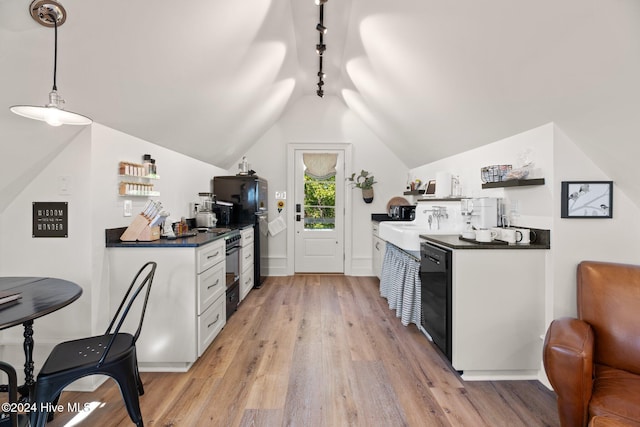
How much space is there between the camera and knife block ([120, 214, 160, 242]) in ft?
7.59

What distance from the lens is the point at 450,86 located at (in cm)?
247

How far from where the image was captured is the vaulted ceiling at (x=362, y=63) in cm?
146

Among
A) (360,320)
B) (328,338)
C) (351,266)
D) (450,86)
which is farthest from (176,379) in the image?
(351,266)

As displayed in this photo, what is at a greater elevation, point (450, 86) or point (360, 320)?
point (450, 86)

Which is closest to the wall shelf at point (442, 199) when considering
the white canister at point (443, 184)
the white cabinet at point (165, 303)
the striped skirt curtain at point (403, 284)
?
the white canister at point (443, 184)

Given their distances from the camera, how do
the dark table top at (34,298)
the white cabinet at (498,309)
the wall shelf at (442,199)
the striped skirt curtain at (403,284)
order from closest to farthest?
the dark table top at (34,298), the white cabinet at (498,309), the striped skirt curtain at (403,284), the wall shelf at (442,199)

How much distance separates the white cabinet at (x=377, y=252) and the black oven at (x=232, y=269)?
1892mm

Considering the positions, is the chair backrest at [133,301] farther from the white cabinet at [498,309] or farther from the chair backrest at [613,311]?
the chair backrest at [613,311]

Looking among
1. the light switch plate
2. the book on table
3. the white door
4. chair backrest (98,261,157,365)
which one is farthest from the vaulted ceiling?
the white door

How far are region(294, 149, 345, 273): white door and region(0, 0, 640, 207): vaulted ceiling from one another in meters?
1.87

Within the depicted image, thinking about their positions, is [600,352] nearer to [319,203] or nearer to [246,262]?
[246,262]

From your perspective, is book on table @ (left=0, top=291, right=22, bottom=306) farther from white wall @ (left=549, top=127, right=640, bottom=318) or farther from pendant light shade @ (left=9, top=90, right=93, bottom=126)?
white wall @ (left=549, top=127, right=640, bottom=318)

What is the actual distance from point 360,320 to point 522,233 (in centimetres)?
174

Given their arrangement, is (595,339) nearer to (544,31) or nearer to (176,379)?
(544,31)
